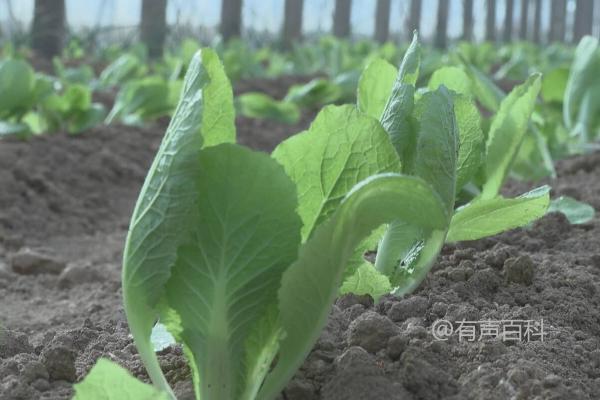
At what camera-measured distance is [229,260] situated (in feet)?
3.20

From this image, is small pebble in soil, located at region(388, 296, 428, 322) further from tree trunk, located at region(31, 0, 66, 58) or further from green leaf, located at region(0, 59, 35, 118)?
tree trunk, located at region(31, 0, 66, 58)

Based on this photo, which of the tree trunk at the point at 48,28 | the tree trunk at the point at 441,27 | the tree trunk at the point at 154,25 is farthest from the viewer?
the tree trunk at the point at 441,27

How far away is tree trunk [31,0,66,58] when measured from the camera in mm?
7250

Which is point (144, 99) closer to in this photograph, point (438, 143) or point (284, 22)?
point (438, 143)

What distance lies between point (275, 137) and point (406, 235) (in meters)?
3.37

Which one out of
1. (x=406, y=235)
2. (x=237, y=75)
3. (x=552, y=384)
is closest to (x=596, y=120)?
(x=406, y=235)

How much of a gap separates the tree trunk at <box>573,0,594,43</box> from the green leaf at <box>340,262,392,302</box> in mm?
18807

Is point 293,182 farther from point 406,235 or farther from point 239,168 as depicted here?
point 406,235

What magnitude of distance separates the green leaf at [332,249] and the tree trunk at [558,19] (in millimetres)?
20939

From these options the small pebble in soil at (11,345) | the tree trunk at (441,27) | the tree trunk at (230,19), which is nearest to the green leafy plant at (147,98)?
the small pebble in soil at (11,345)

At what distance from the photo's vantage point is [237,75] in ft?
20.5

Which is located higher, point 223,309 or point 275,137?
point 223,309

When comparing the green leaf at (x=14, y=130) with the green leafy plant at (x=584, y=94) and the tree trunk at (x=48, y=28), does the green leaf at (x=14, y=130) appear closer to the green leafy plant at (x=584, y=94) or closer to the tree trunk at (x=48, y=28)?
the green leafy plant at (x=584, y=94)

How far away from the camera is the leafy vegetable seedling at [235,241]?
3.05 ft
